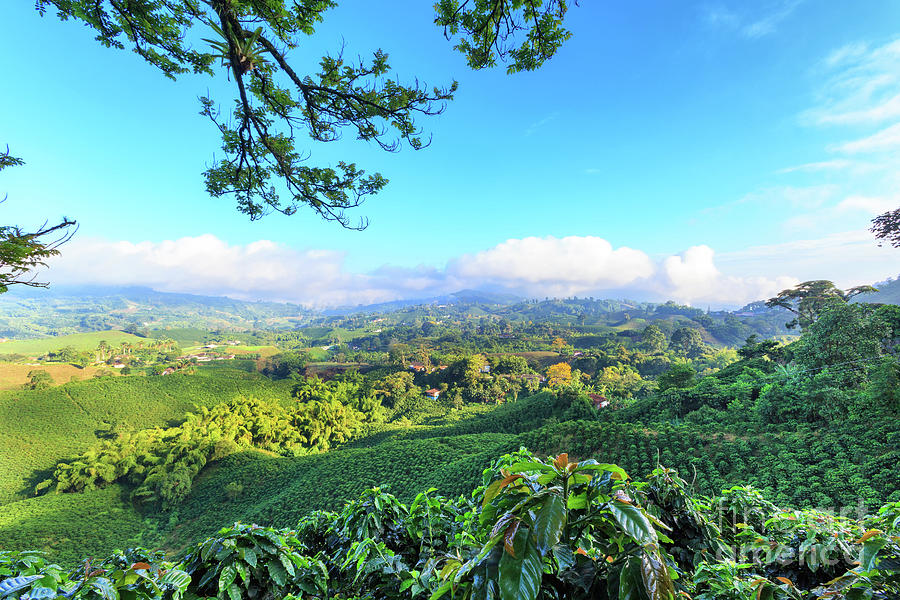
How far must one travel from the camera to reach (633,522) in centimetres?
81

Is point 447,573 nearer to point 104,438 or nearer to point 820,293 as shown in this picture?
point 820,293

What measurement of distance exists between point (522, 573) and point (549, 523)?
5.0 inches

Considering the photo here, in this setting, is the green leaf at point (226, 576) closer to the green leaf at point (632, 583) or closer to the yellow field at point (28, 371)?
the green leaf at point (632, 583)

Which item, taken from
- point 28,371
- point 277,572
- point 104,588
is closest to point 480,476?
point 277,572

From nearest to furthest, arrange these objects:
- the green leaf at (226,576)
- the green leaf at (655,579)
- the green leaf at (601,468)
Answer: the green leaf at (655,579) → the green leaf at (601,468) → the green leaf at (226,576)

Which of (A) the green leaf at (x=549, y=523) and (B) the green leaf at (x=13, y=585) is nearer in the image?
(A) the green leaf at (x=549, y=523)

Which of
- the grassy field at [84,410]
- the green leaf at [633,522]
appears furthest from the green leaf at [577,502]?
the grassy field at [84,410]

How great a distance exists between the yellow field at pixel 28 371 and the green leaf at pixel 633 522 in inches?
2230

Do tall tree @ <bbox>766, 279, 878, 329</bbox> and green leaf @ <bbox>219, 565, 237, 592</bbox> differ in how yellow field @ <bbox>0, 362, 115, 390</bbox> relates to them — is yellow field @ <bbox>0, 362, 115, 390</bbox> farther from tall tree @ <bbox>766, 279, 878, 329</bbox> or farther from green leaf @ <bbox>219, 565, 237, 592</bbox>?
tall tree @ <bbox>766, 279, 878, 329</bbox>

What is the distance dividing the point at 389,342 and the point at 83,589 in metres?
75.9

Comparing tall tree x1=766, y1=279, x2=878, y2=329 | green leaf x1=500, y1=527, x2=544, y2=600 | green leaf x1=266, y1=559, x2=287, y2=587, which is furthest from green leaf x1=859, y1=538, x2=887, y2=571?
tall tree x1=766, y1=279, x2=878, y2=329

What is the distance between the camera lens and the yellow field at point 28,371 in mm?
34675

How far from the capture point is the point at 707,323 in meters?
77.8

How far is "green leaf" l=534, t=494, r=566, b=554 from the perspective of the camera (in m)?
0.77
